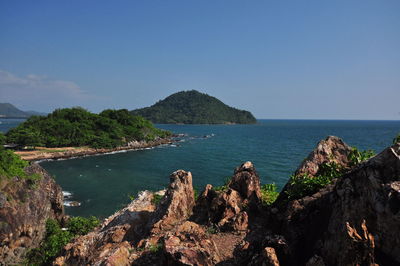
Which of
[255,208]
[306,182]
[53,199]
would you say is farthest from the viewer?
[53,199]

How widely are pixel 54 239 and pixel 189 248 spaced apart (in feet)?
55.8

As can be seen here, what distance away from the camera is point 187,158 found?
6800 cm

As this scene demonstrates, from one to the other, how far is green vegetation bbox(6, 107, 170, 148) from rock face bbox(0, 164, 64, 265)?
5779 centimetres

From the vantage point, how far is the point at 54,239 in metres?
20.5

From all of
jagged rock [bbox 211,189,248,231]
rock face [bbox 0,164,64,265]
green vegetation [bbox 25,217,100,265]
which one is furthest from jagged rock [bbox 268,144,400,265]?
rock face [bbox 0,164,64,265]

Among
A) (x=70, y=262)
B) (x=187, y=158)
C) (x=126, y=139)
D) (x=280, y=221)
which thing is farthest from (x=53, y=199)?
(x=126, y=139)

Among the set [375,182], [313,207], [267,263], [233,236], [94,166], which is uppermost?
[375,182]

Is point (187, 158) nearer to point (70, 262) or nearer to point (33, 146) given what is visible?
point (33, 146)

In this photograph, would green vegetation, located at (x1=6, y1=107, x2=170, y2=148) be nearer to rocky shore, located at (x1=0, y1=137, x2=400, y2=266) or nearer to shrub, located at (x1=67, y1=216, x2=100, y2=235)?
shrub, located at (x1=67, y1=216, x2=100, y2=235)

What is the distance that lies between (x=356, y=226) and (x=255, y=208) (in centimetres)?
693

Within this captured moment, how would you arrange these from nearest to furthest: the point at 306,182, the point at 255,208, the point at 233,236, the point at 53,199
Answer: the point at 306,182
the point at 233,236
the point at 255,208
the point at 53,199

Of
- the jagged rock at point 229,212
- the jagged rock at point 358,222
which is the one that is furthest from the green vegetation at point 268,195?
the jagged rock at point 358,222

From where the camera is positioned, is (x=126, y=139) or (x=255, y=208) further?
(x=126, y=139)

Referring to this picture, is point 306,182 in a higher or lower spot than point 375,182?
lower
